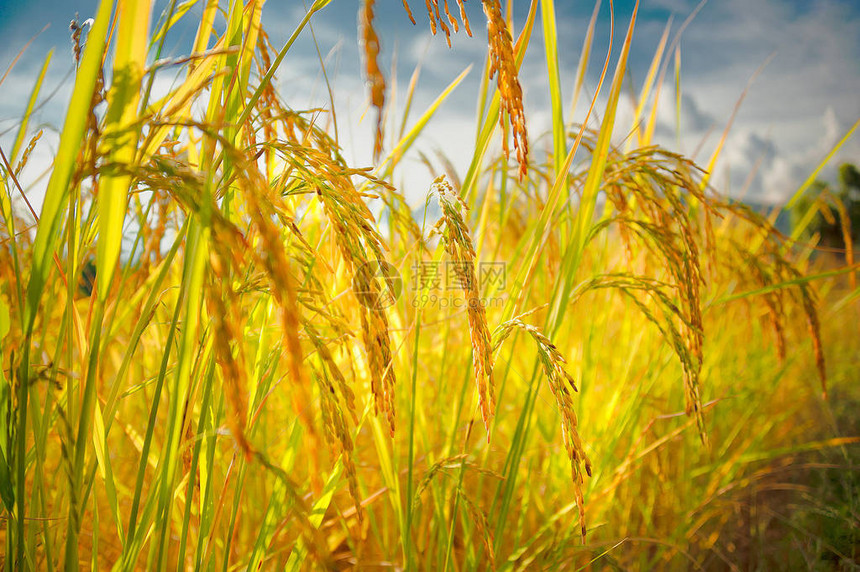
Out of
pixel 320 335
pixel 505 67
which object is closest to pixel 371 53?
pixel 505 67

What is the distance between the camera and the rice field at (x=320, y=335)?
373mm

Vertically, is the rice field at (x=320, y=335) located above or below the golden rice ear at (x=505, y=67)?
below

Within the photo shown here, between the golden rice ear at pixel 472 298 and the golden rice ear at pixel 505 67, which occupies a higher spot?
the golden rice ear at pixel 505 67

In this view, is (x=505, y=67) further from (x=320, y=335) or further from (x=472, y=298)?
(x=320, y=335)

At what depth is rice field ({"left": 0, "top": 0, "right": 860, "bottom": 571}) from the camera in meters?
0.37

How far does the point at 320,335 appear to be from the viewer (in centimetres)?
61

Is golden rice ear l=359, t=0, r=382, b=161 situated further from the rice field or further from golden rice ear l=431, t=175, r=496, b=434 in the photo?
golden rice ear l=431, t=175, r=496, b=434

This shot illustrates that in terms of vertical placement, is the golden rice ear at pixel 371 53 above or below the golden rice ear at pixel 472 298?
above

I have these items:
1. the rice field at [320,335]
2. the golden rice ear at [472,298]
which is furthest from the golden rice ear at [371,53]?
the golden rice ear at [472,298]

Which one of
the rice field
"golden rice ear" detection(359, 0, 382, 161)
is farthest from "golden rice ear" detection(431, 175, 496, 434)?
"golden rice ear" detection(359, 0, 382, 161)

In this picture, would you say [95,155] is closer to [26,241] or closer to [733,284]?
[26,241]

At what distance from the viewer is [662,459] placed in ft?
4.09

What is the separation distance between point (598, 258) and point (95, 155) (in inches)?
52.4

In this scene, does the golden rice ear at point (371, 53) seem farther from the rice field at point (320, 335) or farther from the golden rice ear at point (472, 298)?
the golden rice ear at point (472, 298)
